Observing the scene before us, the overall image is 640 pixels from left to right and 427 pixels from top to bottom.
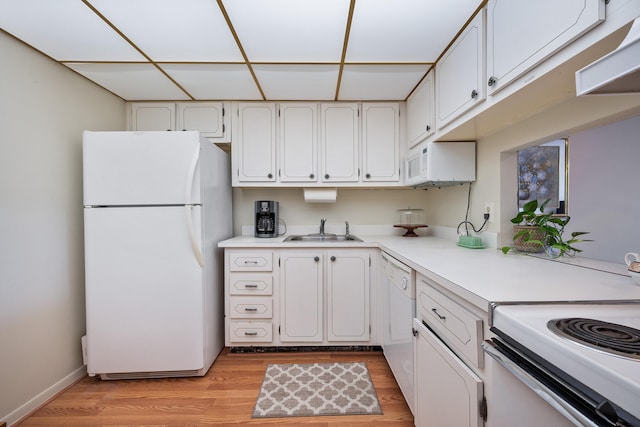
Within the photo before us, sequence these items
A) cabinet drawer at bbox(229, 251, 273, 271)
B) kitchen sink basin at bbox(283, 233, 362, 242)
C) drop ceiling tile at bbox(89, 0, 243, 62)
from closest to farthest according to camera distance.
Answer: drop ceiling tile at bbox(89, 0, 243, 62)
cabinet drawer at bbox(229, 251, 273, 271)
kitchen sink basin at bbox(283, 233, 362, 242)

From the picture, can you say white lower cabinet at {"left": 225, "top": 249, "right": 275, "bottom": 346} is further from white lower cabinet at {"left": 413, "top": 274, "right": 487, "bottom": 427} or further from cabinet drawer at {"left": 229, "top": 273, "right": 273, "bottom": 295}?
white lower cabinet at {"left": 413, "top": 274, "right": 487, "bottom": 427}

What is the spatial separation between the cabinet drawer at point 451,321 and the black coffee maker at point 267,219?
4.92 ft

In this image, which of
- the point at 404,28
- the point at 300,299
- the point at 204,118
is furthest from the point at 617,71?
the point at 204,118

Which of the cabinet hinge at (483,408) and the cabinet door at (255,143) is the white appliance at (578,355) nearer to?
the cabinet hinge at (483,408)

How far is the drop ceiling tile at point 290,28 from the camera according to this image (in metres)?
1.34

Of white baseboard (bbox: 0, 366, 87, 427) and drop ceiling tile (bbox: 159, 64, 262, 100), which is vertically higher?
drop ceiling tile (bbox: 159, 64, 262, 100)

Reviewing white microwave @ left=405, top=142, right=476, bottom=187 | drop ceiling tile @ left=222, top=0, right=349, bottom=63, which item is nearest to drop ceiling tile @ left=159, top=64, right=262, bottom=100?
drop ceiling tile @ left=222, top=0, right=349, bottom=63

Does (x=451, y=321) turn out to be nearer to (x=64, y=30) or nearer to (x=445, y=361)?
(x=445, y=361)

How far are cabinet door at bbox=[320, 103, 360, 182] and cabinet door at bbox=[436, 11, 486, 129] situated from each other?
0.80 meters

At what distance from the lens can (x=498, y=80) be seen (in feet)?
3.91

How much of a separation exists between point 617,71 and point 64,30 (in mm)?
2333

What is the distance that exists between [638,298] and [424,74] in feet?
5.79

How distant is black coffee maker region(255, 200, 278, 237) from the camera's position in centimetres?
248

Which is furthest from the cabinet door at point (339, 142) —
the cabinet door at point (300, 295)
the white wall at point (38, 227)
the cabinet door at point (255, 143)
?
the white wall at point (38, 227)
